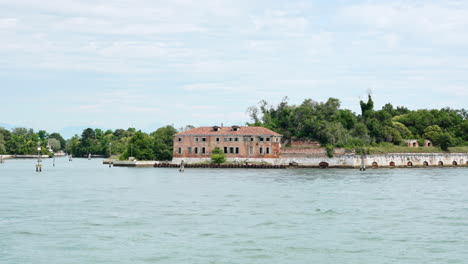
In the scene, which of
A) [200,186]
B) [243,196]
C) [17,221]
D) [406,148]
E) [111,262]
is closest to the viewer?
[111,262]

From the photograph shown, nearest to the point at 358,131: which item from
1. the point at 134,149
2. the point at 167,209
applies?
the point at 134,149

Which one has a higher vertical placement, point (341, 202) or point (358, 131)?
point (358, 131)

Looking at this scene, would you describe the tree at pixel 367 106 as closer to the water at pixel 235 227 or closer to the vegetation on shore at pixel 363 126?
the vegetation on shore at pixel 363 126

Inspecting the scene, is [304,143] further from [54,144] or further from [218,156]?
[54,144]

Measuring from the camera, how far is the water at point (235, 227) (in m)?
16.6

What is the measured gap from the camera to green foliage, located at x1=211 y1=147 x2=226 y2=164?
71250 millimetres

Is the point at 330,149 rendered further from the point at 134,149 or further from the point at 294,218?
the point at 294,218

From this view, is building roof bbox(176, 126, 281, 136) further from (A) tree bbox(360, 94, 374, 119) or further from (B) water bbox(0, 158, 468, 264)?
(B) water bbox(0, 158, 468, 264)

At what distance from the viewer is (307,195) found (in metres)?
32.7

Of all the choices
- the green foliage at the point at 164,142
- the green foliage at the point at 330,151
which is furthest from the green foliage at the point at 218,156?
the green foliage at the point at 330,151

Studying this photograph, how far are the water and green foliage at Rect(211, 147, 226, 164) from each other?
119 feet

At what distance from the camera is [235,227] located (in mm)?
21297

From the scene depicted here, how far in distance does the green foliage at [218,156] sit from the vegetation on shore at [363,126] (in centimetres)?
1140

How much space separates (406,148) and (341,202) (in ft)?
164
